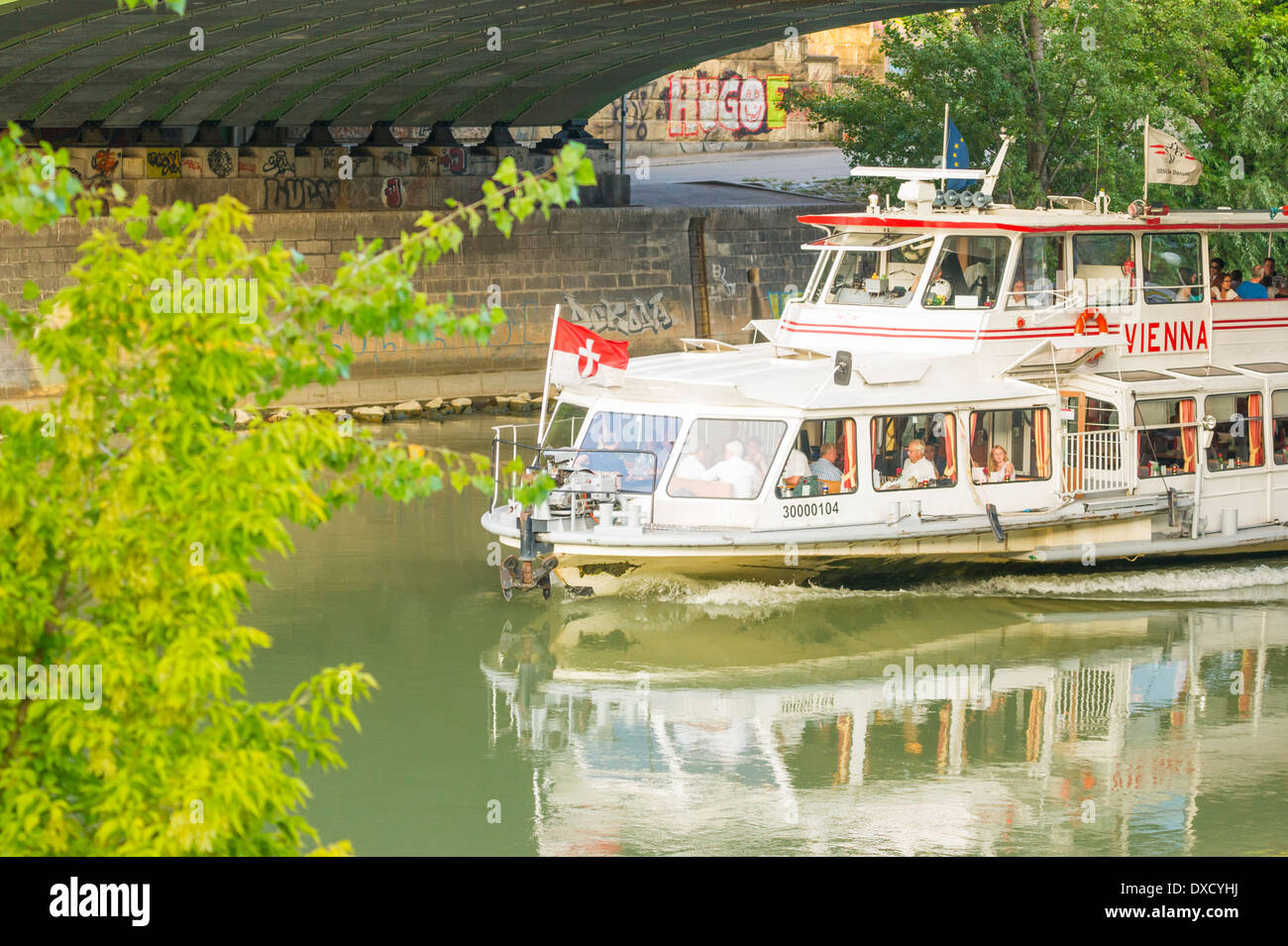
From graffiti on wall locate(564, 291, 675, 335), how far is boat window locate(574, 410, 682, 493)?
60.6 ft

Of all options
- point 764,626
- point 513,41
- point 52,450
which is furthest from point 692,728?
point 513,41

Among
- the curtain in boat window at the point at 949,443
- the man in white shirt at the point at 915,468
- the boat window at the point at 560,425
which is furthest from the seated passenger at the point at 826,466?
the boat window at the point at 560,425

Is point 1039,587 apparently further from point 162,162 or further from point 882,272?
point 162,162

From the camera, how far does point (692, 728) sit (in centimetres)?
1430

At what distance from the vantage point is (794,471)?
54.3 feet

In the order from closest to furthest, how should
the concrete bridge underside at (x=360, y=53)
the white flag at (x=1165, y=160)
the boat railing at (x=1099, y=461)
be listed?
the boat railing at (x=1099, y=461) → the white flag at (x=1165, y=160) → the concrete bridge underside at (x=360, y=53)

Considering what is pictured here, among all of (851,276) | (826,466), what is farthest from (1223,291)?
(826,466)

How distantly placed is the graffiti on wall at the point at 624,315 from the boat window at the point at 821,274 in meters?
16.1

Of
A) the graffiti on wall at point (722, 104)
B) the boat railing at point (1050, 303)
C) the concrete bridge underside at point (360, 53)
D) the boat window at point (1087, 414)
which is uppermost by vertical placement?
the graffiti on wall at point (722, 104)

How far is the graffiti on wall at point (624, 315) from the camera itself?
35.8m

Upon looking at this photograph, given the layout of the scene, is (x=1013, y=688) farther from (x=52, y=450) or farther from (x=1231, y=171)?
(x=1231, y=171)

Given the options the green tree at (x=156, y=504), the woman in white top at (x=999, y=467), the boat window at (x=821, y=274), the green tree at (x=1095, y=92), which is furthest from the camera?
the green tree at (x=1095, y=92)

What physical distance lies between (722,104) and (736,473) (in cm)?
4109

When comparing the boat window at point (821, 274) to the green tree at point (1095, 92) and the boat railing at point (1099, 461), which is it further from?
the green tree at point (1095, 92)
